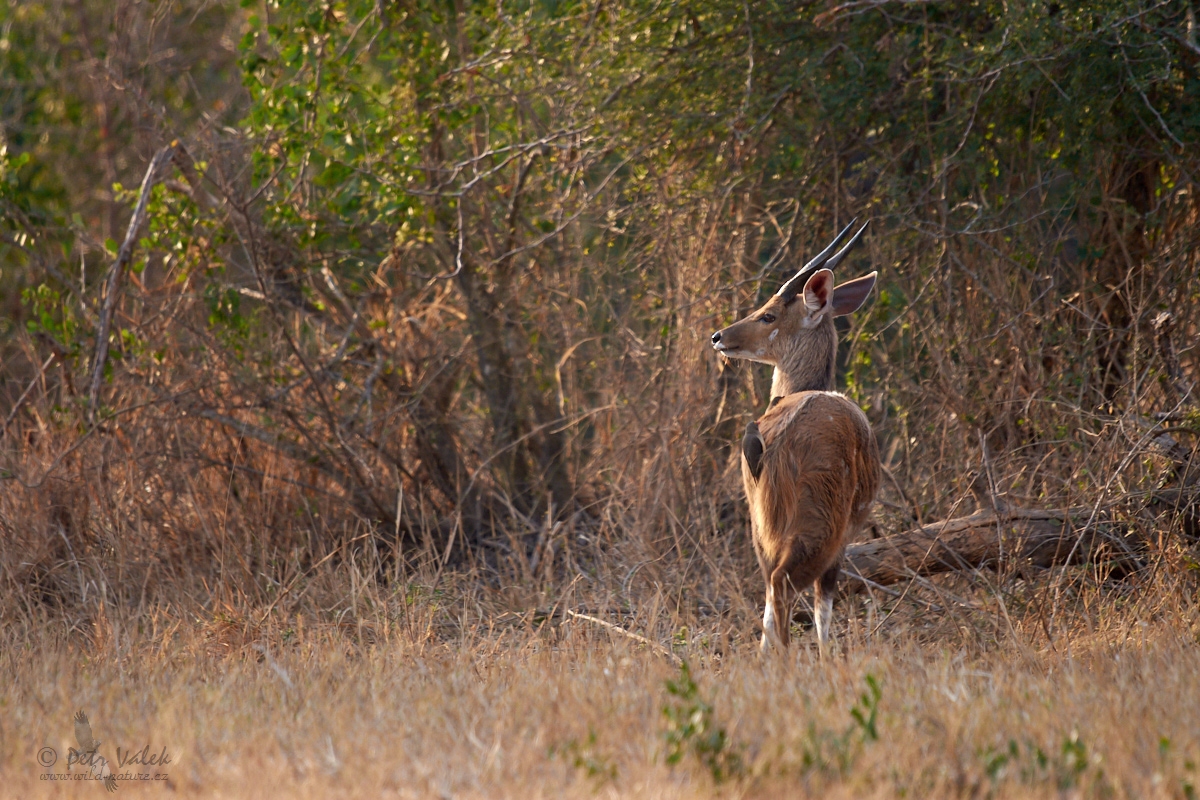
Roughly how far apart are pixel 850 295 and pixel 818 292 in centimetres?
37

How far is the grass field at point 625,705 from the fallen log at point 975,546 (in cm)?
22

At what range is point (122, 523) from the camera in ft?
23.6

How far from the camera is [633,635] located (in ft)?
18.1

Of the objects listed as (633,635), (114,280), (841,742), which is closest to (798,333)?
(633,635)

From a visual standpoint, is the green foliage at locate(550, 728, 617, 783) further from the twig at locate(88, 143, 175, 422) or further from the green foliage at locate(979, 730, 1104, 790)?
the twig at locate(88, 143, 175, 422)

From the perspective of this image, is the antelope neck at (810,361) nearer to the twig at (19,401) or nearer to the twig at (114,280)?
the twig at (114,280)

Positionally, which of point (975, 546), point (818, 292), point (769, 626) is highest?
point (818, 292)

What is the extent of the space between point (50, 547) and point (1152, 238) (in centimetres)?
716

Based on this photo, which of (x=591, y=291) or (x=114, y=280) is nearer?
(x=114, y=280)

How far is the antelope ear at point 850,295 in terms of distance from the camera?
20.7 feet

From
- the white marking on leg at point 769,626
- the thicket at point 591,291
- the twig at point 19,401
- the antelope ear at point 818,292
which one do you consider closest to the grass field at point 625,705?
the white marking on leg at point 769,626

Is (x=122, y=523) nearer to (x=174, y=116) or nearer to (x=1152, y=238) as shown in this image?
(x=1152, y=238)

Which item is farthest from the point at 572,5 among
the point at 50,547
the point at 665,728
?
the point at 665,728

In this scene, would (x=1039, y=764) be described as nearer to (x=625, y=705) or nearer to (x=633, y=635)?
(x=625, y=705)
